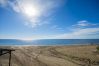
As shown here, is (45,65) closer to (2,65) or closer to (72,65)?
(72,65)

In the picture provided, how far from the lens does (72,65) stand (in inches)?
798

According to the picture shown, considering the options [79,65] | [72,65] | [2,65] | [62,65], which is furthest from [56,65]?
[2,65]

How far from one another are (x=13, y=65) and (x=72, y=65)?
10.8 m

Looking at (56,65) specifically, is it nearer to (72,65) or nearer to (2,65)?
(72,65)

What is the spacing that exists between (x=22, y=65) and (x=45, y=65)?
430 cm

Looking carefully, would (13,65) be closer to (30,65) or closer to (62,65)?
(30,65)

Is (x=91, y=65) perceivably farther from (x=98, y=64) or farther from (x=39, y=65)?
(x=39, y=65)

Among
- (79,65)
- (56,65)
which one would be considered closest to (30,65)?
(56,65)

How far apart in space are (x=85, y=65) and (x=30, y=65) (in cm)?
1010

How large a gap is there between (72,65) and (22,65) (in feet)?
30.5

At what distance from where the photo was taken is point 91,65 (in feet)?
65.8

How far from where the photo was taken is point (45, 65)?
20.7 meters

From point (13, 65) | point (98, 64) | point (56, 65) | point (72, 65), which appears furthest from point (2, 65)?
point (98, 64)

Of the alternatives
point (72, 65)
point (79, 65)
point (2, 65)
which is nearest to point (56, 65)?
point (72, 65)
